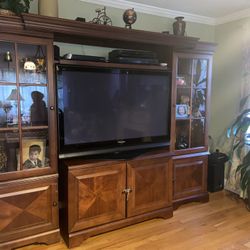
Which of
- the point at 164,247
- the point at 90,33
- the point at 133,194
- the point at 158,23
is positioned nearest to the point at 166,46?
the point at 158,23

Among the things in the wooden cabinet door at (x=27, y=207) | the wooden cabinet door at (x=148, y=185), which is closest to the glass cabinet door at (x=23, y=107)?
the wooden cabinet door at (x=27, y=207)

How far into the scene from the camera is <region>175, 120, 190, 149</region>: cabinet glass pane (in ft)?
9.54

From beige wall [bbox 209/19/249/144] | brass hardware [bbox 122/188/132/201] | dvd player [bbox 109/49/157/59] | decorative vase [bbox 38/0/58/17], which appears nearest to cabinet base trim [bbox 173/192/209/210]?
brass hardware [bbox 122/188/132/201]

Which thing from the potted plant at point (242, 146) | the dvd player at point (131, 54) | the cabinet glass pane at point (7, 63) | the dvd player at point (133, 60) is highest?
the dvd player at point (131, 54)

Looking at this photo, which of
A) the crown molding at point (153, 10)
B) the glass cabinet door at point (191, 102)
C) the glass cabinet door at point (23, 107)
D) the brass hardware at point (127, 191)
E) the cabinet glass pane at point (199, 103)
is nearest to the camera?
the glass cabinet door at point (23, 107)

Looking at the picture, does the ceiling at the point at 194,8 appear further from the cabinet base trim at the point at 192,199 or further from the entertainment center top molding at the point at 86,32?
the cabinet base trim at the point at 192,199

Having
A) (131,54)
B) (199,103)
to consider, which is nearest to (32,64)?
(131,54)

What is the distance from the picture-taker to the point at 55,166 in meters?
2.21

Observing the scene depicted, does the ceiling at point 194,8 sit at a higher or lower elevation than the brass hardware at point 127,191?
higher

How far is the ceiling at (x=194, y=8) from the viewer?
276 centimetres

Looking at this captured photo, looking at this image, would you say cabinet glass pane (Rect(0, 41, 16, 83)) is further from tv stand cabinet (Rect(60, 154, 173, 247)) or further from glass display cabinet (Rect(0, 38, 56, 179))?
tv stand cabinet (Rect(60, 154, 173, 247))

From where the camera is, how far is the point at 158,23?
10.1 ft

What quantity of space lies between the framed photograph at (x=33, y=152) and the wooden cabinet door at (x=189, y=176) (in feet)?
4.52

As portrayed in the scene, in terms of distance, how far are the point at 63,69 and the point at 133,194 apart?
1.29 meters
